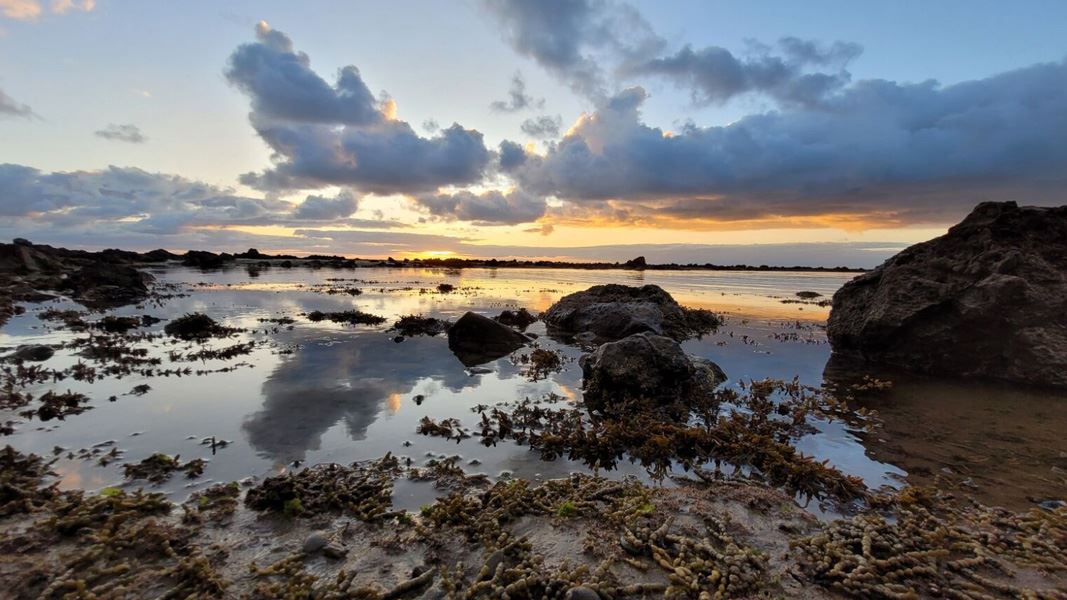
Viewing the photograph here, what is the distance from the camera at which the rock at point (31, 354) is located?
1376cm

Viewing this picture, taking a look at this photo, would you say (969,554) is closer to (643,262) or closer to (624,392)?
(624,392)

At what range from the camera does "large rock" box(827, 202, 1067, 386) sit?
1384 centimetres

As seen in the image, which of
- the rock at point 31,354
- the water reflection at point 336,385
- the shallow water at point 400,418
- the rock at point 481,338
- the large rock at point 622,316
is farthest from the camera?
the large rock at point 622,316

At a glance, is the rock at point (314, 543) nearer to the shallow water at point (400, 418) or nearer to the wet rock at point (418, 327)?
the shallow water at point (400, 418)

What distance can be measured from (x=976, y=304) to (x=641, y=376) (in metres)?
11.8

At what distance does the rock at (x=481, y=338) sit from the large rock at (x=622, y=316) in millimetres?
4630

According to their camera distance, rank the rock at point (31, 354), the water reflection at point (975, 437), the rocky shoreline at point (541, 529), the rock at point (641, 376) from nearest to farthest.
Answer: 1. the rocky shoreline at point (541, 529)
2. the water reflection at point (975, 437)
3. the rock at point (641, 376)
4. the rock at point (31, 354)

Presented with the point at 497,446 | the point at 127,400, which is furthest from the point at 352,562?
the point at 127,400

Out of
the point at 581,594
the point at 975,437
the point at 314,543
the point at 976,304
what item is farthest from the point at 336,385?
the point at 976,304

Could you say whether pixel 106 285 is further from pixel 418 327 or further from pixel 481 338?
pixel 481 338

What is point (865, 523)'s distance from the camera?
579cm

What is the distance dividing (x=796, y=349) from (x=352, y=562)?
762 inches

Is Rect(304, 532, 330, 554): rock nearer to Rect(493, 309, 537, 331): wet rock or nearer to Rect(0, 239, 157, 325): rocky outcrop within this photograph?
Rect(493, 309, 537, 331): wet rock

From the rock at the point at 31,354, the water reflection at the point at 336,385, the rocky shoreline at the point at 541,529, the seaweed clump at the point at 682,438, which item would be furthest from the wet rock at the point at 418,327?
the rocky shoreline at the point at 541,529
